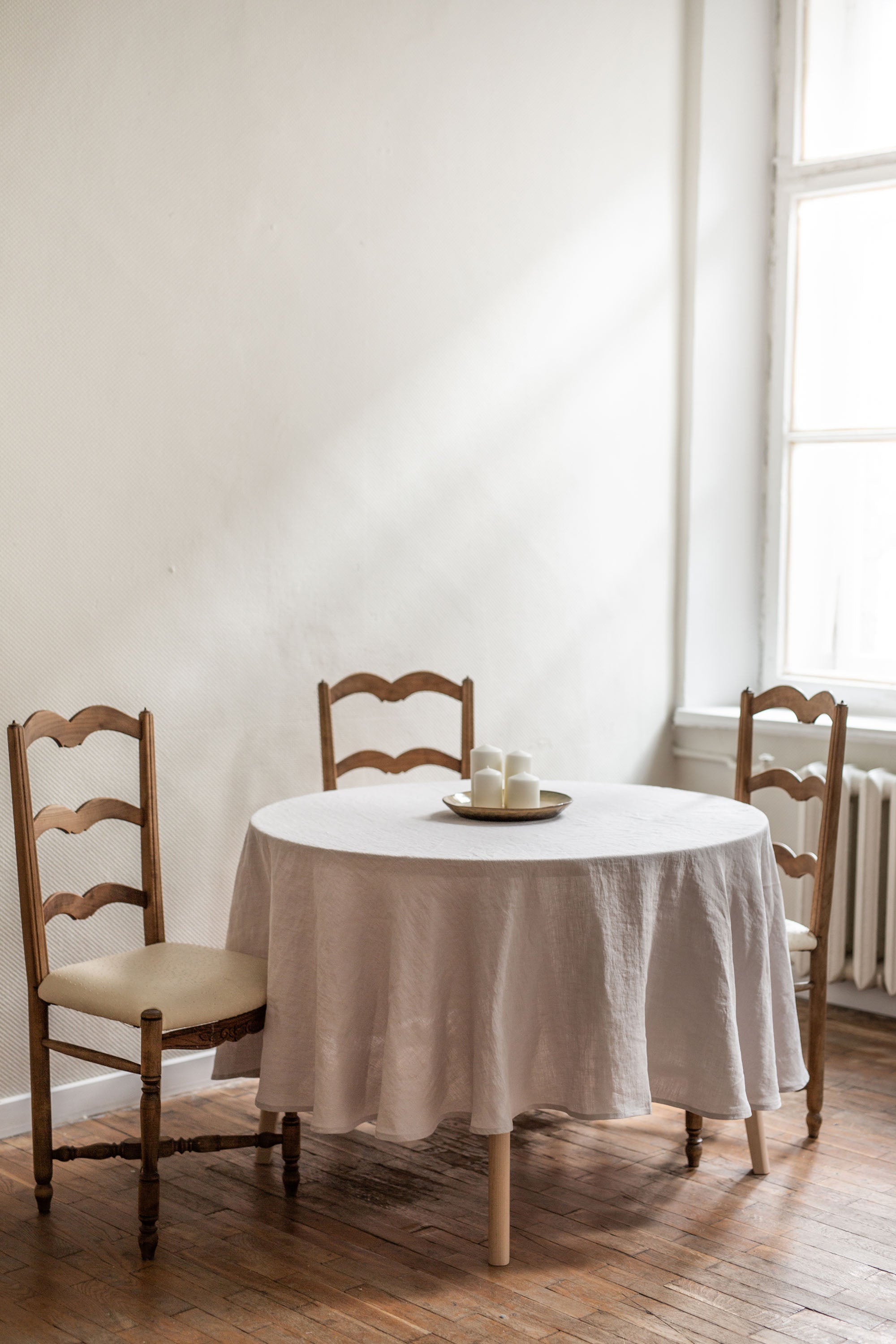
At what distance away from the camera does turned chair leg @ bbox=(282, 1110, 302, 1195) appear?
8.81 ft

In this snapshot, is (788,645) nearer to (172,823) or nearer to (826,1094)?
(826,1094)

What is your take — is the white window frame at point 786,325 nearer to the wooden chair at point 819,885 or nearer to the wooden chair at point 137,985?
the wooden chair at point 819,885

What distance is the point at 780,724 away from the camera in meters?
4.23

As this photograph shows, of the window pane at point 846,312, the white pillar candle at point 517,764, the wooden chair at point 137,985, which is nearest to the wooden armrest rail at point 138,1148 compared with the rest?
the wooden chair at point 137,985

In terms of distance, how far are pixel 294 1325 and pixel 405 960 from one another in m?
0.61

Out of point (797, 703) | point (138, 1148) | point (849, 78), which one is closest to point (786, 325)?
point (849, 78)

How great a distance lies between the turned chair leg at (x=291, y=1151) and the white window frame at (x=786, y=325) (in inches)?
95.6

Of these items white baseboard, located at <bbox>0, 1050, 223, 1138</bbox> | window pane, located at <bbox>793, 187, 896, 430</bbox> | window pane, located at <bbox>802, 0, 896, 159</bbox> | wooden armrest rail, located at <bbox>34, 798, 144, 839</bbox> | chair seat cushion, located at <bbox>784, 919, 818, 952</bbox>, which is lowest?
white baseboard, located at <bbox>0, 1050, 223, 1138</bbox>

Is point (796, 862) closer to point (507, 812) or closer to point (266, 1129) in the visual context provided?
point (507, 812)

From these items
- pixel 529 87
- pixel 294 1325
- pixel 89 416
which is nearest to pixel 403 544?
pixel 89 416

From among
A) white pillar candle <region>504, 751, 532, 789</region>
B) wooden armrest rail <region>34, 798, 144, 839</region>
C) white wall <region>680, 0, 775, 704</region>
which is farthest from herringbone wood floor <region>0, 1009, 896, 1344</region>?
white wall <region>680, 0, 775, 704</region>

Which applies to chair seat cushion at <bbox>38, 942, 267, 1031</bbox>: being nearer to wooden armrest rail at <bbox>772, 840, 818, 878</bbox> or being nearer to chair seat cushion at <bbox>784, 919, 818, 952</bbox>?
chair seat cushion at <bbox>784, 919, 818, 952</bbox>

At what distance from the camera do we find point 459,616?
12.7 ft

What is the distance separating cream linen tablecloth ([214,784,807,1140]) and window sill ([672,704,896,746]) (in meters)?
1.53
